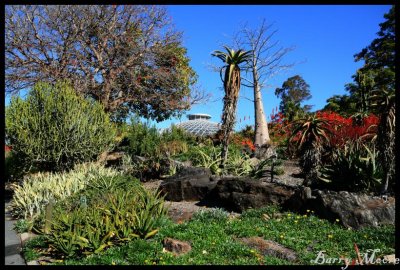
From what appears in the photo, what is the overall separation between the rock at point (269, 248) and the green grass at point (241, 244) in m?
0.12

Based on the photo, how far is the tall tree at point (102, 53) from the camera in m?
19.5

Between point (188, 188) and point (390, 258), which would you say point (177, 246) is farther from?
point (188, 188)

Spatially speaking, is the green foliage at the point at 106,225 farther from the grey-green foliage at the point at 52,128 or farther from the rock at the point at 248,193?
the grey-green foliage at the point at 52,128

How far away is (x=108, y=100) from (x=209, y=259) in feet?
53.1

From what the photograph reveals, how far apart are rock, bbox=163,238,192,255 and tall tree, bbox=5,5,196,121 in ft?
45.9

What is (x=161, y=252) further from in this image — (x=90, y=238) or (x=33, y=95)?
(x=33, y=95)

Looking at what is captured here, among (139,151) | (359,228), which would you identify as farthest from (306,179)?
(139,151)

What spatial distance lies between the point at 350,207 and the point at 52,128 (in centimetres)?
907

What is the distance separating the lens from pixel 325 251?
5828mm

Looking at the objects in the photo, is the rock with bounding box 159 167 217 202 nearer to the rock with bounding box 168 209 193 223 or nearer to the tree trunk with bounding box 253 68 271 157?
the rock with bounding box 168 209 193 223

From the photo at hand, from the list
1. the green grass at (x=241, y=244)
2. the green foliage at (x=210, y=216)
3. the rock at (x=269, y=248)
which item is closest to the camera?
the green grass at (x=241, y=244)

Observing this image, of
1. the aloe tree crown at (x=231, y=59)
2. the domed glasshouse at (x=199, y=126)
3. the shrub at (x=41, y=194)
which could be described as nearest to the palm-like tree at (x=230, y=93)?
the aloe tree crown at (x=231, y=59)

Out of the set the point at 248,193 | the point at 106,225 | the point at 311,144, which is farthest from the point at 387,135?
the point at 106,225

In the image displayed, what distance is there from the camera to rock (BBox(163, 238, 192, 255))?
597 cm
